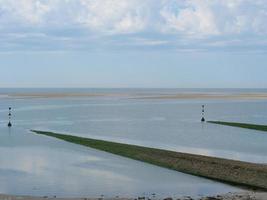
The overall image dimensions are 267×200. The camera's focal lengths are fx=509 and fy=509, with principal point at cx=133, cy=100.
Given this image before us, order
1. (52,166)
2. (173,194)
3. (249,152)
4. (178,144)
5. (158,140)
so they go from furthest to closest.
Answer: (158,140), (178,144), (249,152), (52,166), (173,194)

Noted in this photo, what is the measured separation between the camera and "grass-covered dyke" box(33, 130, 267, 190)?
2217cm

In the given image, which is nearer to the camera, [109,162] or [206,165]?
[206,165]

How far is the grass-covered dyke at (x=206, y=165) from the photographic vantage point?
22.2 meters

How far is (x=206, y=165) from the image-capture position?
2553 centimetres

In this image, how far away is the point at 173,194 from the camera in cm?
2039

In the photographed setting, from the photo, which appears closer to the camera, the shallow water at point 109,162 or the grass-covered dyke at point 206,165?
the shallow water at point 109,162

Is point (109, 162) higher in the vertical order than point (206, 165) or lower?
lower

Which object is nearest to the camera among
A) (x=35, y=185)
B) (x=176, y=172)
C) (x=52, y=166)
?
(x=35, y=185)

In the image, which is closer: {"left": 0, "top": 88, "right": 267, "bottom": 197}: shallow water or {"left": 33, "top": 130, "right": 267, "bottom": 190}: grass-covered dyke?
{"left": 0, "top": 88, "right": 267, "bottom": 197}: shallow water

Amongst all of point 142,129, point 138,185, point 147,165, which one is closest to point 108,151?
point 147,165

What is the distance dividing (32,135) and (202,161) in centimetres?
2228

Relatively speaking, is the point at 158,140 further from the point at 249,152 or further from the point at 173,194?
the point at 173,194

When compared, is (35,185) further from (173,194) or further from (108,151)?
(108,151)

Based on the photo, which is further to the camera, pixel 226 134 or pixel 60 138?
pixel 226 134
